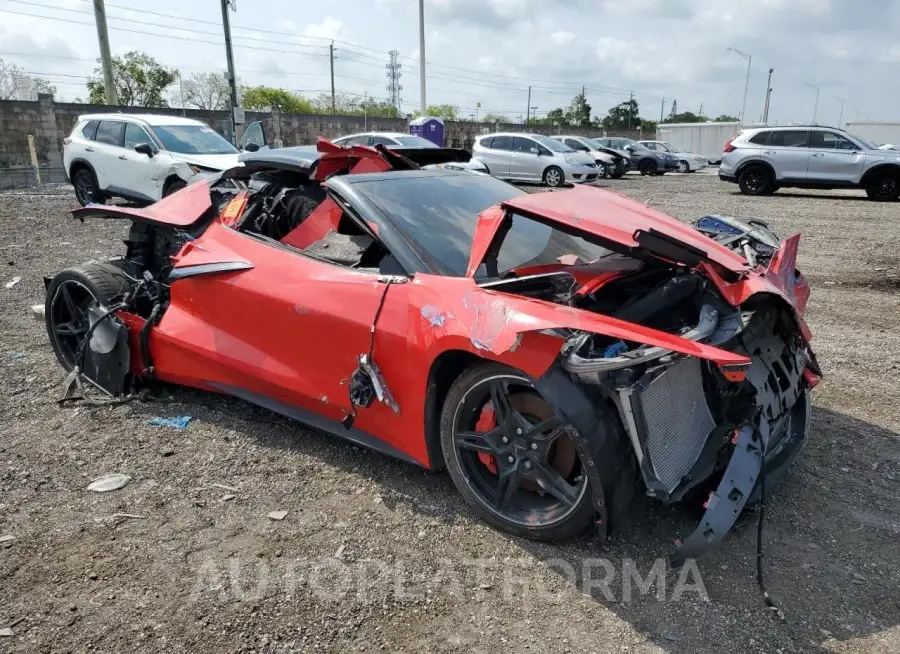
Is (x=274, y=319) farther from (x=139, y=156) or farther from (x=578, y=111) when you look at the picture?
(x=578, y=111)

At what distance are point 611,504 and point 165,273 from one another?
10.6 feet

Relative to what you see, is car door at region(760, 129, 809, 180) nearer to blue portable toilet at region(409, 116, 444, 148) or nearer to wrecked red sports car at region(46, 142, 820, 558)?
blue portable toilet at region(409, 116, 444, 148)

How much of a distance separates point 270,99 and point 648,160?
6044cm

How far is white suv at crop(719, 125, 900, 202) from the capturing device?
1502cm

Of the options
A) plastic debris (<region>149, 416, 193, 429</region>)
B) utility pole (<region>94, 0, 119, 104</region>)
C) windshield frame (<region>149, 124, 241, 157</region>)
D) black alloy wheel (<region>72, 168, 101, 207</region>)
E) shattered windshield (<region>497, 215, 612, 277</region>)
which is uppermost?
utility pole (<region>94, 0, 119, 104</region>)

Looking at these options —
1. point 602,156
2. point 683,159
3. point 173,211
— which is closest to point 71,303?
point 173,211

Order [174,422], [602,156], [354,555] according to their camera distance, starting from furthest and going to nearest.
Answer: [602,156] → [174,422] → [354,555]

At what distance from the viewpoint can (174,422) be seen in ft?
12.7

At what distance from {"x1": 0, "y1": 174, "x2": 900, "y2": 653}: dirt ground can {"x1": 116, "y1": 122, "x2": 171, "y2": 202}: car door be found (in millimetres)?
7848

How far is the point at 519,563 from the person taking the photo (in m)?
2.60

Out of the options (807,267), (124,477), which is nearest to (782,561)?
(124,477)

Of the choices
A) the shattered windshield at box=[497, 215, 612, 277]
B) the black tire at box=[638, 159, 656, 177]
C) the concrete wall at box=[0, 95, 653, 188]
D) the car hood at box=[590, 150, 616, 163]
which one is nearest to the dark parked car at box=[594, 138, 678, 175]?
the black tire at box=[638, 159, 656, 177]

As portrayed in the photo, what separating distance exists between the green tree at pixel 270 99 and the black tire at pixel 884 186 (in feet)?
220

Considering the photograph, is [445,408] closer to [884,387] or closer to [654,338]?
[654,338]
